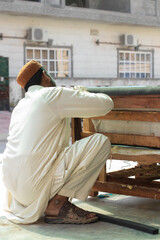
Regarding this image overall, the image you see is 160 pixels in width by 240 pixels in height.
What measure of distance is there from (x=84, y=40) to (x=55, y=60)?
1.57m

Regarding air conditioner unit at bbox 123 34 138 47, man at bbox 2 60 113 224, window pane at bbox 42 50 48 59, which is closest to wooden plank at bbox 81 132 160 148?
man at bbox 2 60 113 224

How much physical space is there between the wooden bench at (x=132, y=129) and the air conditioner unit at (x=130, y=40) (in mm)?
15781

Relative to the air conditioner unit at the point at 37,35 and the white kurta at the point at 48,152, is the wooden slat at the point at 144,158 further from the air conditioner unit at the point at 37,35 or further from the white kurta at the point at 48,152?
the air conditioner unit at the point at 37,35

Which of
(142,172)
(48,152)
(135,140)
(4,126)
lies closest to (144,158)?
(135,140)

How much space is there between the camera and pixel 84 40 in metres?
18.8

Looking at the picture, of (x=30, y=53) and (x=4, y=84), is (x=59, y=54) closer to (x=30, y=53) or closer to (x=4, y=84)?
(x=30, y=53)

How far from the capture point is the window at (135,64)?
20.2m

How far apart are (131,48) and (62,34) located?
3726 mm

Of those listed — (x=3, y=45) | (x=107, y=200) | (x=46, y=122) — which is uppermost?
(x=3, y=45)

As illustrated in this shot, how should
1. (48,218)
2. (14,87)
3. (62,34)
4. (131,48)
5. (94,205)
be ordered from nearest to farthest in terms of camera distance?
(48,218) < (94,205) < (14,87) < (62,34) < (131,48)

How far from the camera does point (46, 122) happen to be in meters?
3.57

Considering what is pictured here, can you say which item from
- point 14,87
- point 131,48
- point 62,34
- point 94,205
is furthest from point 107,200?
point 131,48

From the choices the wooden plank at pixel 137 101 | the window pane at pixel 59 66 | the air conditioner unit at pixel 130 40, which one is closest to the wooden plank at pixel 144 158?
the wooden plank at pixel 137 101

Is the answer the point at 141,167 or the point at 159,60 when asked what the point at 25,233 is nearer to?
the point at 141,167
